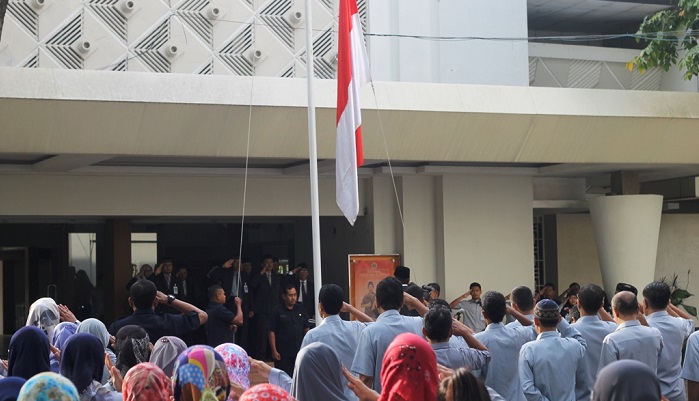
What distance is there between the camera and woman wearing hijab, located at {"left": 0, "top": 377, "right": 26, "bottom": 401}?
5.32 metres

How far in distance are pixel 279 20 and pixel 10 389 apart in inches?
450

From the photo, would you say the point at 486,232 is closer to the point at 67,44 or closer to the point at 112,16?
the point at 112,16

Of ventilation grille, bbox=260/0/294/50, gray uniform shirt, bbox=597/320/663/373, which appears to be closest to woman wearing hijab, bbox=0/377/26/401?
gray uniform shirt, bbox=597/320/663/373

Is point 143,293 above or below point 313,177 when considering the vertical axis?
below

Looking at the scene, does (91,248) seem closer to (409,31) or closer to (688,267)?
(409,31)

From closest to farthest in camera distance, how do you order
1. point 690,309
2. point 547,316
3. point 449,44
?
point 547,316 < point 449,44 < point 690,309

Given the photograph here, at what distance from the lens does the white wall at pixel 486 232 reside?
18641mm

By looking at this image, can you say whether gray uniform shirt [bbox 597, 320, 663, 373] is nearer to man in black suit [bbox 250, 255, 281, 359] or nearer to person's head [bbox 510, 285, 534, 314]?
person's head [bbox 510, 285, 534, 314]

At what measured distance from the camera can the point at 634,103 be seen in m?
17.1

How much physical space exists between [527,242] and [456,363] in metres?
12.8

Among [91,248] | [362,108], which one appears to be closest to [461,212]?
→ [362,108]

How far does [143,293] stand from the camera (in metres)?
8.27

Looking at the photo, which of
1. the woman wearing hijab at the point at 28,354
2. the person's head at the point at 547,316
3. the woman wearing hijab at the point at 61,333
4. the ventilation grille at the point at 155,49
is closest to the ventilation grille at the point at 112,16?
the ventilation grille at the point at 155,49

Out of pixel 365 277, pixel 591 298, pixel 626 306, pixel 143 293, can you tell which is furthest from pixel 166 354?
pixel 365 277
